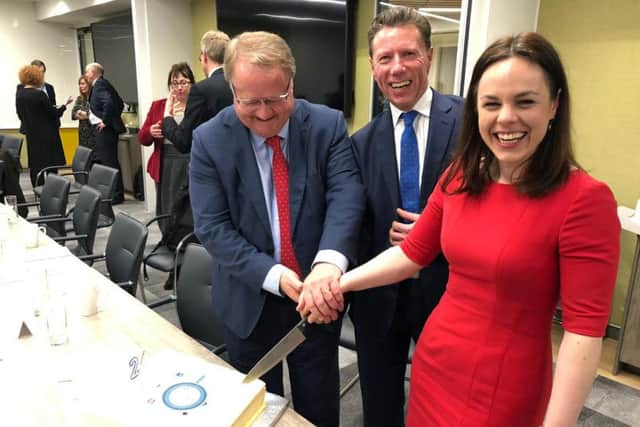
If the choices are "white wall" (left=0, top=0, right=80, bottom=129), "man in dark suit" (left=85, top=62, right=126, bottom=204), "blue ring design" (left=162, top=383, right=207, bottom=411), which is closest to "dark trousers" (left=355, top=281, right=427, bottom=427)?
"blue ring design" (left=162, top=383, right=207, bottom=411)

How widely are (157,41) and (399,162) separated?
5143mm

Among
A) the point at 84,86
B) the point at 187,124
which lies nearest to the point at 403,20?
the point at 187,124

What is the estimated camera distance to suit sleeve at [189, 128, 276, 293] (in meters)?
1.43

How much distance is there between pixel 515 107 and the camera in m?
1.01

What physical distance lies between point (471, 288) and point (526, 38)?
0.56 m

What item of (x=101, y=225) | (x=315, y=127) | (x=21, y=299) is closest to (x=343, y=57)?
(x=101, y=225)

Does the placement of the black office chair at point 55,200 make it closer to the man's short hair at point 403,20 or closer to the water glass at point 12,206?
the water glass at point 12,206

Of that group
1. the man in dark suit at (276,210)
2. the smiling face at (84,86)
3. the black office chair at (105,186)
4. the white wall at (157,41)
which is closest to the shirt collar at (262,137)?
the man in dark suit at (276,210)

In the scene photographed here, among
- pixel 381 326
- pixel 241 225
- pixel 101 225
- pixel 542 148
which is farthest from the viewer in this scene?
A: pixel 101 225

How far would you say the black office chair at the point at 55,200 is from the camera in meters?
3.56

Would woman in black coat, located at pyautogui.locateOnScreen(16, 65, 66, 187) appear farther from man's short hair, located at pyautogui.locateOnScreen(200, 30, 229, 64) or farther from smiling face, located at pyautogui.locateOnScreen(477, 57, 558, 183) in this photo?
smiling face, located at pyautogui.locateOnScreen(477, 57, 558, 183)

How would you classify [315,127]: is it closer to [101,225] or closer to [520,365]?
[520,365]

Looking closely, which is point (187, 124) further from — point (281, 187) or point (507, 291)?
point (507, 291)

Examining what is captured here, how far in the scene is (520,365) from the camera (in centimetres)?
113
